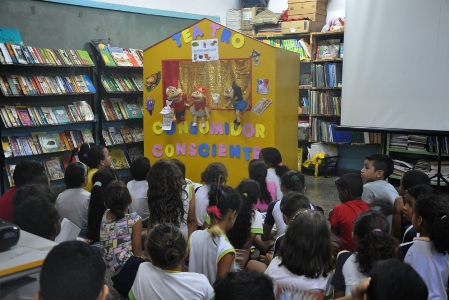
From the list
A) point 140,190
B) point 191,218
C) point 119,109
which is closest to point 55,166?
point 119,109

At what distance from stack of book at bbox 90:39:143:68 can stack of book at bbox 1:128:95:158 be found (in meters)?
0.95

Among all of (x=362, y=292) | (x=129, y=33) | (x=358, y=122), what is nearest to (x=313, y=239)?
(x=362, y=292)

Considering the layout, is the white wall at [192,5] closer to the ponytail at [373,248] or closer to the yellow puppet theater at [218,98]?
the yellow puppet theater at [218,98]

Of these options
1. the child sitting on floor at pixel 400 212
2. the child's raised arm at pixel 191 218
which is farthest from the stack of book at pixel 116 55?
the child sitting on floor at pixel 400 212

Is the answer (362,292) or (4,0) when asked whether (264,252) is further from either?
(4,0)

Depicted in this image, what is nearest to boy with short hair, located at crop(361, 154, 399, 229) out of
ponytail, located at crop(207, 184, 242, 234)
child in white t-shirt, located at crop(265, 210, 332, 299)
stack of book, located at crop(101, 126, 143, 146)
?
ponytail, located at crop(207, 184, 242, 234)

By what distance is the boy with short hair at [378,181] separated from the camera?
3.49 m

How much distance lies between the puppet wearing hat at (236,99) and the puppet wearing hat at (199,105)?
0.91 ft

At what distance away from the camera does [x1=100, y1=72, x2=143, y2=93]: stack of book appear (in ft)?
21.1

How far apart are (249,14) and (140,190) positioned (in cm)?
549

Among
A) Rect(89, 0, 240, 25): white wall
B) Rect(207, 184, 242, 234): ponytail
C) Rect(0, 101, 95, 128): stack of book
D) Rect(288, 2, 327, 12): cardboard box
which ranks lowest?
Rect(207, 184, 242, 234): ponytail

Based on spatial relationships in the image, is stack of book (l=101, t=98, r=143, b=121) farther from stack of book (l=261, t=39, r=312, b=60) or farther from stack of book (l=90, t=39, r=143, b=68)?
stack of book (l=261, t=39, r=312, b=60)

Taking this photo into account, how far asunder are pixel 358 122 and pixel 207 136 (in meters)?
1.84

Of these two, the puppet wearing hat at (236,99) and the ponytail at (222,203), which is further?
the puppet wearing hat at (236,99)
